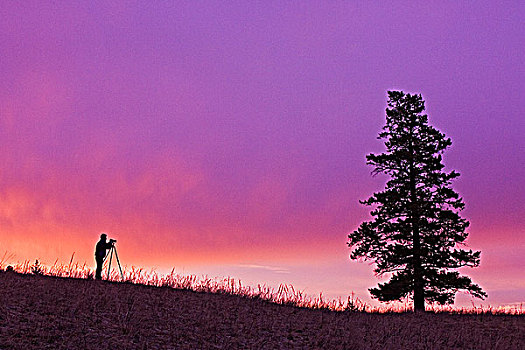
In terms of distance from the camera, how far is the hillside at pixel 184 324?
14.8 meters

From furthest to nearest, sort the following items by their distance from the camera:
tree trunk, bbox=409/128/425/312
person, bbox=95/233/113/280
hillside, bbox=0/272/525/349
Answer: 1. tree trunk, bbox=409/128/425/312
2. person, bbox=95/233/113/280
3. hillside, bbox=0/272/525/349

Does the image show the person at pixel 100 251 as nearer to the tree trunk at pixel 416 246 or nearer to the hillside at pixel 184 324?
the hillside at pixel 184 324

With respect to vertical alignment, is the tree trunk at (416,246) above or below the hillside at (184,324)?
above

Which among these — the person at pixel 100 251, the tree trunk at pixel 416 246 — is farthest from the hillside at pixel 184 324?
the tree trunk at pixel 416 246

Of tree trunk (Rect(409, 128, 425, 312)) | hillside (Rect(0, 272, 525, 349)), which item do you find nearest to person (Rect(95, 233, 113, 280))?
hillside (Rect(0, 272, 525, 349))

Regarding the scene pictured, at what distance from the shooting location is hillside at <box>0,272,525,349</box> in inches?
584

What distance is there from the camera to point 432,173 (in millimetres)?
29719

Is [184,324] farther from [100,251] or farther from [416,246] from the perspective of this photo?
[416,246]

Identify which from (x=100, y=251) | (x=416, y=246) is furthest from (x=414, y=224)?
(x=100, y=251)

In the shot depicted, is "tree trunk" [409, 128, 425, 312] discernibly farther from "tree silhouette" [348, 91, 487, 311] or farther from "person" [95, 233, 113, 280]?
"person" [95, 233, 113, 280]

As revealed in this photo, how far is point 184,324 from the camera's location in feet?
55.3

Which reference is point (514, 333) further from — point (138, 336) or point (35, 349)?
point (35, 349)

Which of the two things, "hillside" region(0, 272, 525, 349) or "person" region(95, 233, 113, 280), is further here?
"person" region(95, 233, 113, 280)

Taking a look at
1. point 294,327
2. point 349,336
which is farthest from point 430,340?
point 294,327
